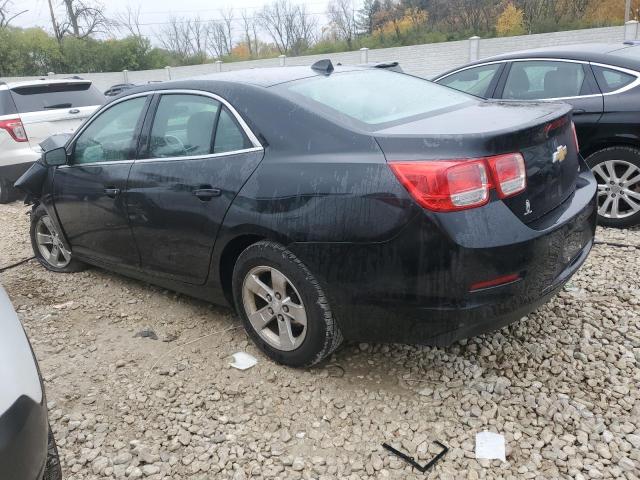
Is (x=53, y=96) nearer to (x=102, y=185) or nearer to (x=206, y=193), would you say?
(x=102, y=185)

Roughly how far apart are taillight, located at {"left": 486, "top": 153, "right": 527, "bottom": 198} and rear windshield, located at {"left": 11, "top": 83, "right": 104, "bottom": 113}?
6.75 meters

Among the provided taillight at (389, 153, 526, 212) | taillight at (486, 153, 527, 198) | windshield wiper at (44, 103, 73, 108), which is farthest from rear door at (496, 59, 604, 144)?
windshield wiper at (44, 103, 73, 108)

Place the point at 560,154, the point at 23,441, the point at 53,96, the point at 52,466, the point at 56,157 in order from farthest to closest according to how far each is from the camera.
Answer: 1. the point at 53,96
2. the point at 56,157
3. the point at 560,154
4. the point at 52,466
5. the point at 23,441

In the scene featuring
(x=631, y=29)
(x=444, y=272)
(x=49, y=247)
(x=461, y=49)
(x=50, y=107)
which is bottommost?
(x=49, y=247)

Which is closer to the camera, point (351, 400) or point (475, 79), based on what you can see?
point (351, 400)

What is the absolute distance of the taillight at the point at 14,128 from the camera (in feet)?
22.9

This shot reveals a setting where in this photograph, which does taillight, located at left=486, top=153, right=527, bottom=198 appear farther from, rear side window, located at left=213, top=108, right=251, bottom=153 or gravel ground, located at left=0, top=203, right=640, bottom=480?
rear side window, located at left=213, top=108, right=251, bottom=153

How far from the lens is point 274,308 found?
2.92 metres

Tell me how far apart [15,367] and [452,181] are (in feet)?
5.60

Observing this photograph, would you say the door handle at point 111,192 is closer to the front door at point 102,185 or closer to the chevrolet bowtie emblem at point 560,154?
the front door at point 102,185

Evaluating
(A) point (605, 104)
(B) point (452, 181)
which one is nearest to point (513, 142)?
(B) point (452, 181)

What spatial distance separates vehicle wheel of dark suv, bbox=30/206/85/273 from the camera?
4.59 metres

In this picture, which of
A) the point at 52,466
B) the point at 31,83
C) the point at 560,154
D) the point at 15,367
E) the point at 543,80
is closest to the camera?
the point at 15,367

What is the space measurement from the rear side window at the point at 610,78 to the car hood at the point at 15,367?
4723 millimetres
